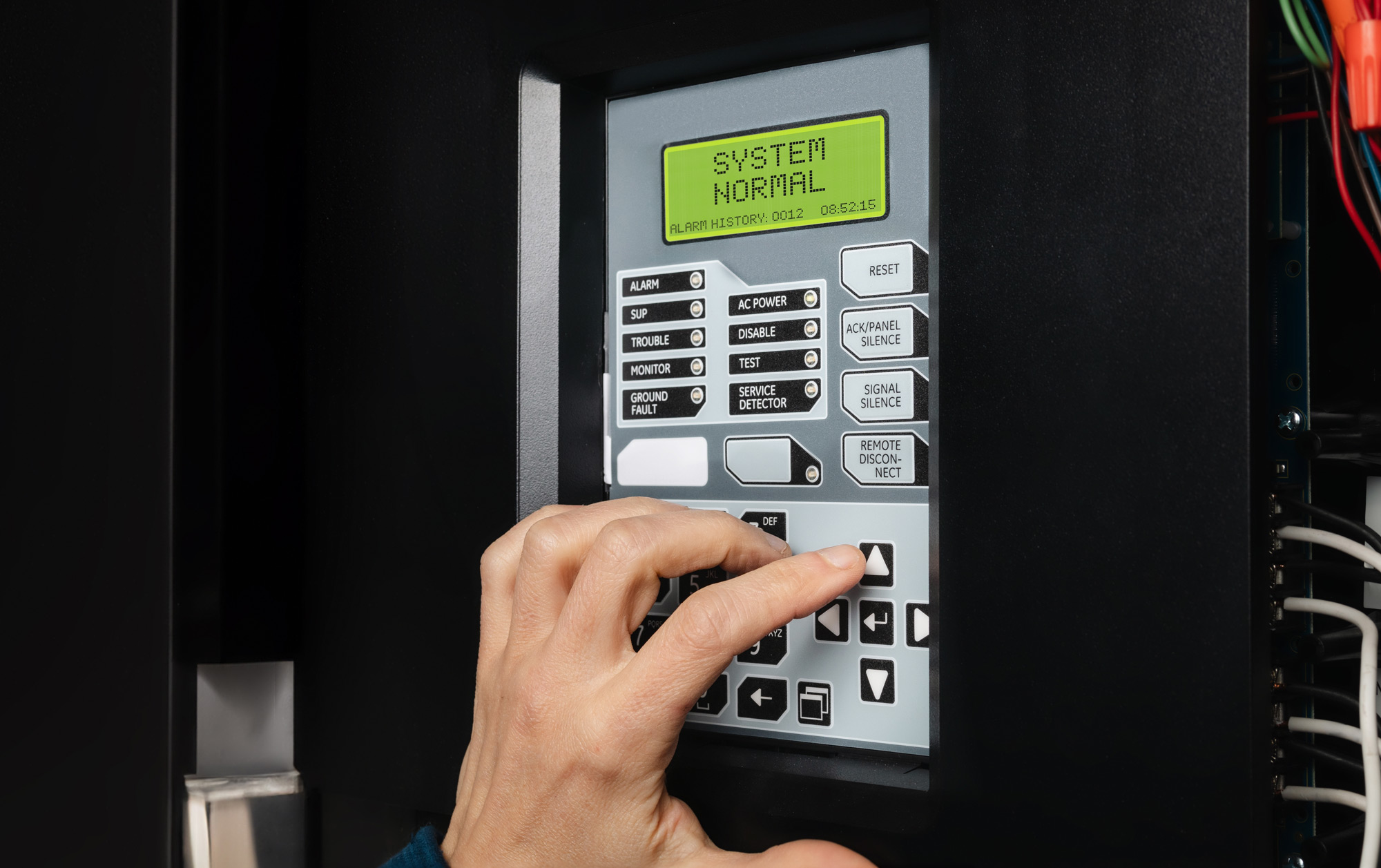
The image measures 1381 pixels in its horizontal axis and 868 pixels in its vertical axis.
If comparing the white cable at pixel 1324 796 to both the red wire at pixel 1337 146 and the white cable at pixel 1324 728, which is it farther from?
the red wire at pixel 1337 146

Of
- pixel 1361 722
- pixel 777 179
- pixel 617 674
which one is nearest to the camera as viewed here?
pixel 1361 722

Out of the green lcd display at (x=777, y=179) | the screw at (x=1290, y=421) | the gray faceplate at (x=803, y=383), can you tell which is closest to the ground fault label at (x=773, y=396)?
the gray faceplate at (x=803, y=383)

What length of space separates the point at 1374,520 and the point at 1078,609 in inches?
7.4

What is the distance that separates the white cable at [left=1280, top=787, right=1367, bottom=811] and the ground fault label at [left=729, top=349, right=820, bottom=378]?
346 millimetres

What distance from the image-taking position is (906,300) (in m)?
0.67

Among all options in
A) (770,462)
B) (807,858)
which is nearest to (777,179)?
(770,462)

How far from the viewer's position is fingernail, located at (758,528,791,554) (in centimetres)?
67

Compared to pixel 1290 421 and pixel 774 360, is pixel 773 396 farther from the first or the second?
pixel 1290 421

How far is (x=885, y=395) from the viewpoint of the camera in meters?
0.67

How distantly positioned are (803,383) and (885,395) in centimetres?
6

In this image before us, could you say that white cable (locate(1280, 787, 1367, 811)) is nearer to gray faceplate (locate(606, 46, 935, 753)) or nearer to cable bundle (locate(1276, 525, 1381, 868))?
cable bundle (locate(1276, 525, 1381, 868))

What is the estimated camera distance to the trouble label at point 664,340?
0.74m

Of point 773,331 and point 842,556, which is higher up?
point 773,331

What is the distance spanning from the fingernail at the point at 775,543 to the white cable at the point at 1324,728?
0.94 feet
